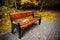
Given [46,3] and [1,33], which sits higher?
[46,3]

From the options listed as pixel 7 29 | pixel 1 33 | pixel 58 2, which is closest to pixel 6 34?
pixel 1 33

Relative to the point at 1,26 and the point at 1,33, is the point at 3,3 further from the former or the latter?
the point at 1,33

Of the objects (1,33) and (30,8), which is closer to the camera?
(1,33)

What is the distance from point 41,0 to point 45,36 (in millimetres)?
6075

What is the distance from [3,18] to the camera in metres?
7.43

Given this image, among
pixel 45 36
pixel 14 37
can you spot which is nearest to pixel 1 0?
pixel 14 37

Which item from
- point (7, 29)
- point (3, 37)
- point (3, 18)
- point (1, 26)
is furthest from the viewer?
point (3, 18)

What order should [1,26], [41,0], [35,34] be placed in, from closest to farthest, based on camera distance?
[35,34]
[1,26]
[41,0]

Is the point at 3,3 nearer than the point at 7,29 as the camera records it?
No

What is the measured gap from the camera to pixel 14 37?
492cm

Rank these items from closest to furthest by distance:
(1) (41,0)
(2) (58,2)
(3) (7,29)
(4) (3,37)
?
(4) (3,37) → (3) (7,29) → (1) (41,0) → (2) (58,2)

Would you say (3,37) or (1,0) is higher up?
(1,0)

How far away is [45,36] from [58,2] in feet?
25.0

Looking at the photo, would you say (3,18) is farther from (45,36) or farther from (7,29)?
(45,36)
